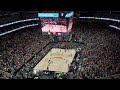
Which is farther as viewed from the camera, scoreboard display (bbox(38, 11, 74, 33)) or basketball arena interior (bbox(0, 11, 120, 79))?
scoreboard display (bbox(38, 11, 74, 33))

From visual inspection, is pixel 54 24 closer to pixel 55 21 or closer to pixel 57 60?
pixel 55 21

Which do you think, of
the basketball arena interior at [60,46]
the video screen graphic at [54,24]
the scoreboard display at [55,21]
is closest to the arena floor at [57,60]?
the basketball arena interior at [60,46]

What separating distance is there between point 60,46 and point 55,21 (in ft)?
28.3

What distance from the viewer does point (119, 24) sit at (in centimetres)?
3588

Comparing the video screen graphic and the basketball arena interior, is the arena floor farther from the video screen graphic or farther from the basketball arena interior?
the video screen graphic

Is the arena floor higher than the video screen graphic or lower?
lower

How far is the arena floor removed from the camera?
23.5m

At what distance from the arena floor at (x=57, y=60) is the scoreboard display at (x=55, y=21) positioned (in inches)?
153

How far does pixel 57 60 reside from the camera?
26.8 m

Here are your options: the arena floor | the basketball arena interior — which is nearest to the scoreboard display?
the basketball arena interior
